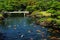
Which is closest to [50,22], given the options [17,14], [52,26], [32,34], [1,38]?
[52,26]

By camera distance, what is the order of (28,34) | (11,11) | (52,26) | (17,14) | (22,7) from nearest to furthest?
(28,34) → (52,26) → (17,14) → (11,11) → (22,7)

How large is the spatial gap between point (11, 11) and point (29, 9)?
5.18 metres

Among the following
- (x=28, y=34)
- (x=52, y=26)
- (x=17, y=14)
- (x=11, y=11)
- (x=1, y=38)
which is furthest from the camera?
(x=11, y=11)

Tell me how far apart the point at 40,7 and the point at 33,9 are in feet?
6.35

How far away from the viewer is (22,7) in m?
60.8

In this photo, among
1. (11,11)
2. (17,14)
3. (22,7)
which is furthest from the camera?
(22,7)

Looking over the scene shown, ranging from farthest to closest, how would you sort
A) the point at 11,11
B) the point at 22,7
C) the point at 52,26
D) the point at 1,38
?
the point at 22,7 < the point at 11,11 < the point at 52,26 < the point at 1,38

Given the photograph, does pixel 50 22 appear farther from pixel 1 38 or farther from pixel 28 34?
pixel 1 38

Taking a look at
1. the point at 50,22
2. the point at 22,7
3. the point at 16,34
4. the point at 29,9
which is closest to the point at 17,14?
the point at 29,9

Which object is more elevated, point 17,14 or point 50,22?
point 50,22

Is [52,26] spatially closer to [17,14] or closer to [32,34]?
[32,34]

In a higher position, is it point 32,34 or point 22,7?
point 32,34

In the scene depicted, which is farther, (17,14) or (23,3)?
(23,3)

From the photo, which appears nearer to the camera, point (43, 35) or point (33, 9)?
point (43, 35)
